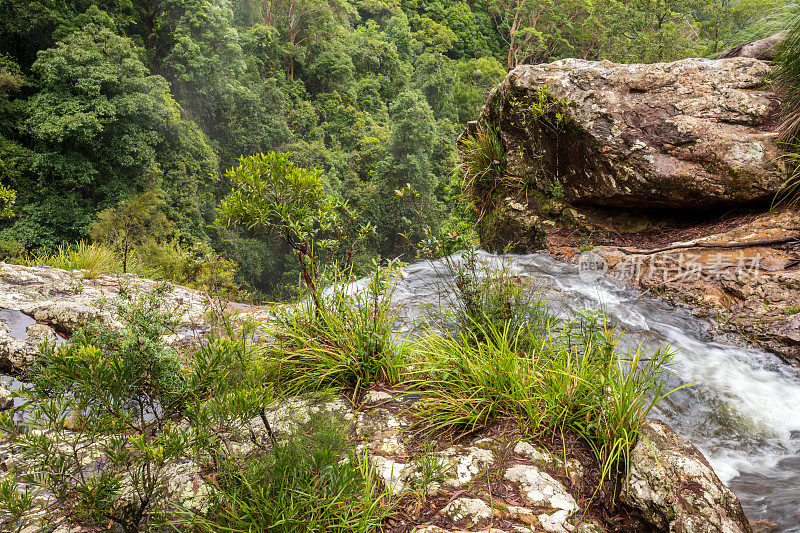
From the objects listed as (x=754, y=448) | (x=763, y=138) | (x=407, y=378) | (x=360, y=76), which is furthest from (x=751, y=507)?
(x=360, y=76)

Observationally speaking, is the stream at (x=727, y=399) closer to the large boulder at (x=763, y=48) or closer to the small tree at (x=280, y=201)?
the small tree at (x=280, y=201)

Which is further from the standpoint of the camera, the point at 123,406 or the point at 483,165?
the point at 483,165

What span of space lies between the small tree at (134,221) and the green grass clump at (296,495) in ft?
Answer: 34.1

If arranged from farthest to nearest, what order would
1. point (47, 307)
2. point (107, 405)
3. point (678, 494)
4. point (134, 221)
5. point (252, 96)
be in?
point (252, 96)
point (134, 221)
point (47, 307)
point (678, 494)
point (107, 405)

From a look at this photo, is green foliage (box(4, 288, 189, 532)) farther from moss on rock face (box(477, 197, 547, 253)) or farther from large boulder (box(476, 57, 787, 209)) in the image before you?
large boulder (box(476, 57, 787, 209))

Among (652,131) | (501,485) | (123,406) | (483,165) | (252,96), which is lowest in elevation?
(501,485)

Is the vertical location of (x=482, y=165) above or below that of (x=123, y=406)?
above

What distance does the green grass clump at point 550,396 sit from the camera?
2154mm

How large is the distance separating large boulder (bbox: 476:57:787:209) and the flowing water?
1.77 m

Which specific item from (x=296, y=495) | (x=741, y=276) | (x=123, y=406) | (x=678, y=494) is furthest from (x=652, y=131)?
(x=123, y=406)

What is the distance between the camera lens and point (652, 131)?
5.91m

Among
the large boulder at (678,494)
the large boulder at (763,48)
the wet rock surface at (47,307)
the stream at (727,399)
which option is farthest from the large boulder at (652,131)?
the wet rock surface at (47,307)

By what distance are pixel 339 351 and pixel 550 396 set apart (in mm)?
1362

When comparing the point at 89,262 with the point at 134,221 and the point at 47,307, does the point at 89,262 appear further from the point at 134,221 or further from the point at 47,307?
the point at 134,221
